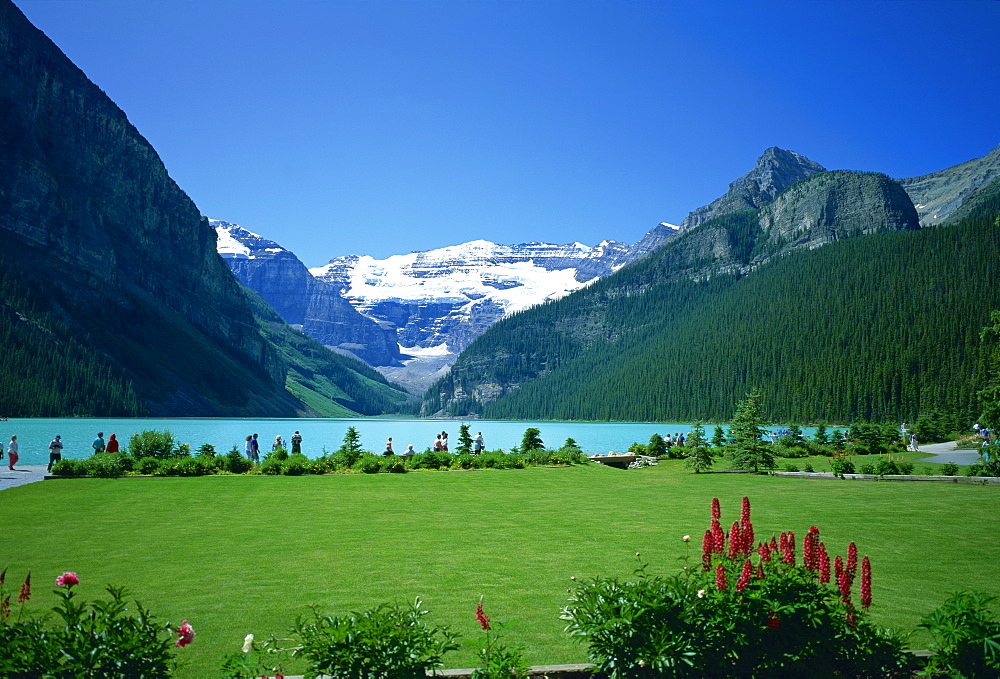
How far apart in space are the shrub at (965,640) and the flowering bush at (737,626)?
454 mm

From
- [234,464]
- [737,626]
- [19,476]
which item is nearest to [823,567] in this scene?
[737,626]

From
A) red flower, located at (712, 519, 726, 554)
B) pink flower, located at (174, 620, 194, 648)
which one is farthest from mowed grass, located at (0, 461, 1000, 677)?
red flower, located at (712, 519, 726, 554)

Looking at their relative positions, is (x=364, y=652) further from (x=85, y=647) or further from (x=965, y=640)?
(x=965, y=640)

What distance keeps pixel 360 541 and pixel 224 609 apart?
5282mm

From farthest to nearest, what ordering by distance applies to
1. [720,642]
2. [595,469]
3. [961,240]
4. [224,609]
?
[961,240], [595,469], [224,609], [720,642]

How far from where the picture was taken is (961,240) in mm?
141000

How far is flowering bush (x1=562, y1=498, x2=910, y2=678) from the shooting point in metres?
5.84

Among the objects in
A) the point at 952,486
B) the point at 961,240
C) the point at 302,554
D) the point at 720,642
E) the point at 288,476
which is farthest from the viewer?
the point at 961,240

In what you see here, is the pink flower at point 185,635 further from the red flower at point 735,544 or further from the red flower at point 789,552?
the red flower at point 789,552

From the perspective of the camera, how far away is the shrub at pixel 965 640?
5727 millimetres

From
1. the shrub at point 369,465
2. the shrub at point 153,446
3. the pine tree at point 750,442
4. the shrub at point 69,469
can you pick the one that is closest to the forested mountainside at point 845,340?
the pine tree at point 750,442

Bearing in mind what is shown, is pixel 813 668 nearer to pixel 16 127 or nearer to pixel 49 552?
pixel 49 552

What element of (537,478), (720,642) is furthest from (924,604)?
(537,478)

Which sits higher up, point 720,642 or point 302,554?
point 720,642
